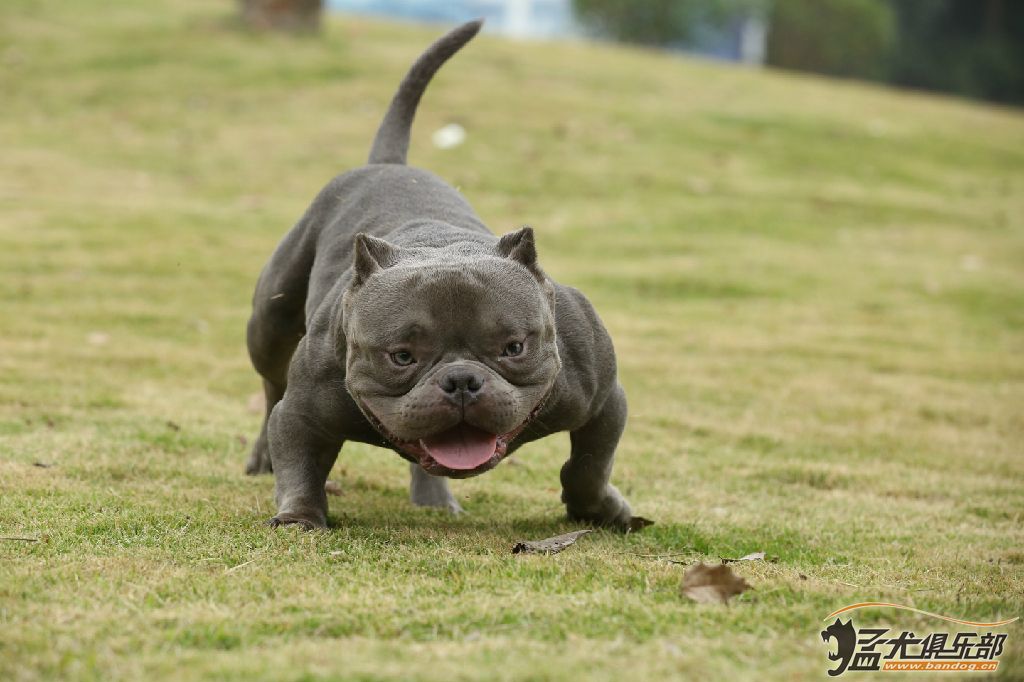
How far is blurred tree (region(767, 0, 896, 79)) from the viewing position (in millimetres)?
41469

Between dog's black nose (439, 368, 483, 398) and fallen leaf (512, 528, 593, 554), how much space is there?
70 cm

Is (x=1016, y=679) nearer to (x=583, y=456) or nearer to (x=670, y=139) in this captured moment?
(x=583, y=456)

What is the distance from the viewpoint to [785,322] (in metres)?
11.7

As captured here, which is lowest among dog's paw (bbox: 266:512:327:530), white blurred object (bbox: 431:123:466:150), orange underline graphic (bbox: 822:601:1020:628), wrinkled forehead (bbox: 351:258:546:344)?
white blurred object (bbox: 431:123:466:150)

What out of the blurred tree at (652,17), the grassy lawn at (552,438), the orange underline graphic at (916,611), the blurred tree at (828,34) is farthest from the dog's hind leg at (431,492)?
the blurred tree at (828,34)

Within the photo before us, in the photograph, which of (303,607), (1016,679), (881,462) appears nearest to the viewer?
(1016,679)

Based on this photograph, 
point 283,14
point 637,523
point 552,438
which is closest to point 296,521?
point 637,523

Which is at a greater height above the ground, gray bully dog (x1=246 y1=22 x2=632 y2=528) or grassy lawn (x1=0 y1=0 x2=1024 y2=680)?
gray bully dog (x1=246 y1=22 x2=632 y2=528)

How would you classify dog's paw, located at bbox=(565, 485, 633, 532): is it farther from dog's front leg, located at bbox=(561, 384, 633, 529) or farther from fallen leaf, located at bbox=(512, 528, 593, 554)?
fallen leaf, located at bbox=(512, 528, 593, 554)

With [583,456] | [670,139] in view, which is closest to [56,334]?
[583,456]

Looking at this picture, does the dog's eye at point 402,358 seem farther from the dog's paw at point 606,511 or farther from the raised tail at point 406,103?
the raised tail at point 406,103

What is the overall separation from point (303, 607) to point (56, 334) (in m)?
6.57

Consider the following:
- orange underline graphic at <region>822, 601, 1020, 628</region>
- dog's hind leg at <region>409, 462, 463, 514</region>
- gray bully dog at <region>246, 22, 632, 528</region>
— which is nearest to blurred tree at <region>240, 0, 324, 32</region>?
gray bully dog at <region>246, 22, 632, 528</region>

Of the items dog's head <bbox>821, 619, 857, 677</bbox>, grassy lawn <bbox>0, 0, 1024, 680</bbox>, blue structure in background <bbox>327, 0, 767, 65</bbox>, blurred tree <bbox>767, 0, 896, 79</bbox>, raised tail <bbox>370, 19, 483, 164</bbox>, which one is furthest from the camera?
blurred tree <bbox>767, 0, 896, 79</bbox>
